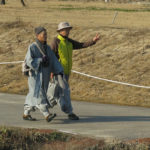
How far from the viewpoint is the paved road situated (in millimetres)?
12117

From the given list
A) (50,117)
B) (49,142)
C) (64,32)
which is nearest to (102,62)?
(64,32)

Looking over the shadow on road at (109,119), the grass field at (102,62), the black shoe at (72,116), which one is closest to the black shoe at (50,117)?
the shadow on road at (109,119)

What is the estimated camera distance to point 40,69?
42.6ft

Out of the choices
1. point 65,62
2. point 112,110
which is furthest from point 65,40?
point 112,110

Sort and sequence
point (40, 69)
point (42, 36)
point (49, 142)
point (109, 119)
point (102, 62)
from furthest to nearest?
point (102, 62) < point (109, 119) < point (40, 69) < point (42, 36) < point (49, 142)

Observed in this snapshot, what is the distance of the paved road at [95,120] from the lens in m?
12.1

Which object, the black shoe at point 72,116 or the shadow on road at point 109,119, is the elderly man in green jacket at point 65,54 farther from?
the shadow on road at point 109,119

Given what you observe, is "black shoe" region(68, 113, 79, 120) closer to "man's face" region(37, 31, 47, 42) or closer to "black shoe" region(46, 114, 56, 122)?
"black shoe" region(46, 114, 56, 122)

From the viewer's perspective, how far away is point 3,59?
23391mm

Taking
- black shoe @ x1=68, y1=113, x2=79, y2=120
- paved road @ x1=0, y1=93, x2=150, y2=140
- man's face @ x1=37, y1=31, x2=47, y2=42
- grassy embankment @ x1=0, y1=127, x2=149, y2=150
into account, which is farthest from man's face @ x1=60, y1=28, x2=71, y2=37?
Result: grassy embankment @ x1=0, y1=127, x2=149, y2=150

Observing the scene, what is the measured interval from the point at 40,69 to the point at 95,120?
1610 millimetres

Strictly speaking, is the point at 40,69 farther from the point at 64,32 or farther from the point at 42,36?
the point at 64,32

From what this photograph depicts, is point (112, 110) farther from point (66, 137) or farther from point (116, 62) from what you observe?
point (116, 62)

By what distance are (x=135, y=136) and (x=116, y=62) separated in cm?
1028
